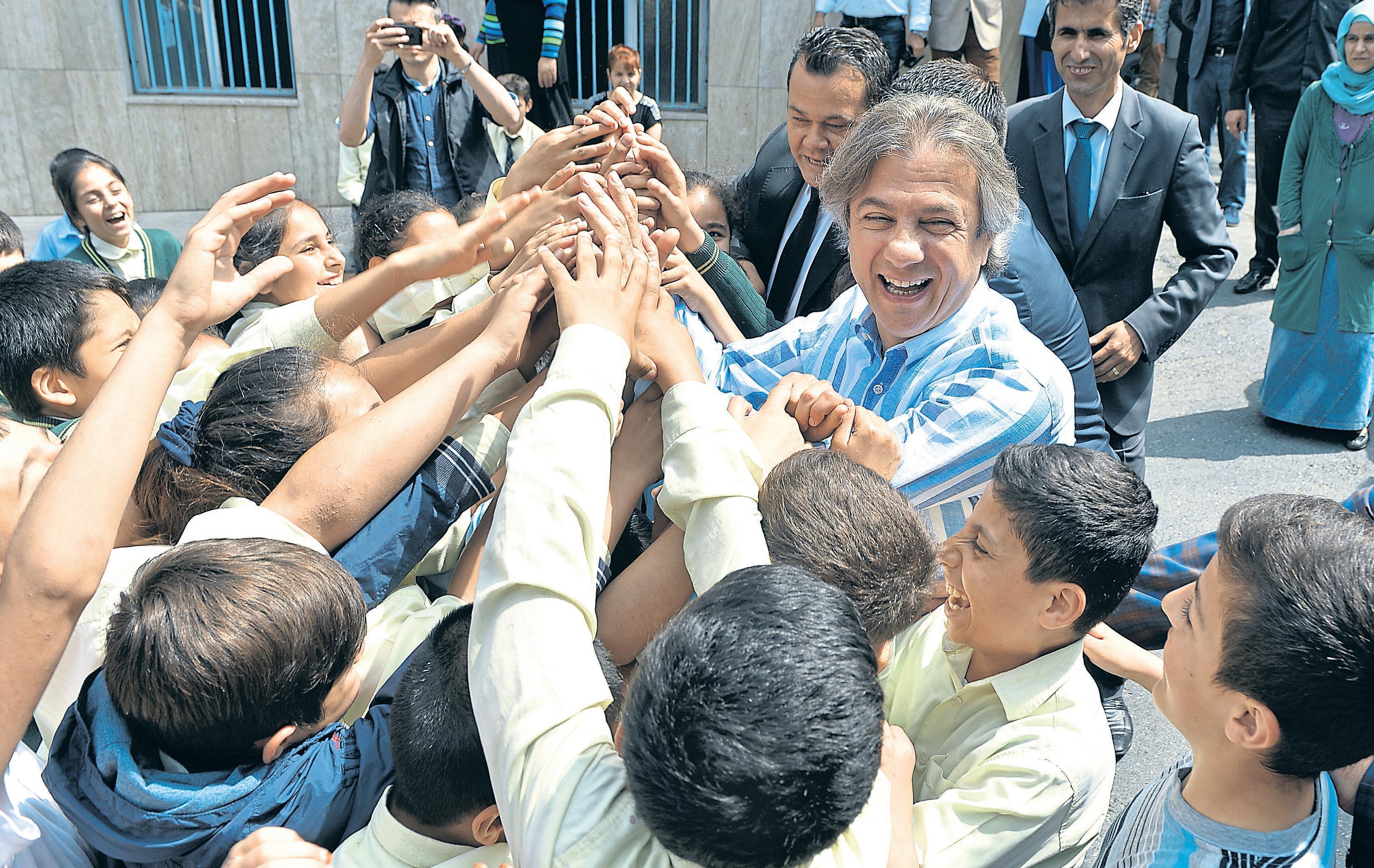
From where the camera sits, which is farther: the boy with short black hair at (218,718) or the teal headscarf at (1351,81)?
the teal headscarf at (1351,81)

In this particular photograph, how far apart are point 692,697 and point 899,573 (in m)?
0.55

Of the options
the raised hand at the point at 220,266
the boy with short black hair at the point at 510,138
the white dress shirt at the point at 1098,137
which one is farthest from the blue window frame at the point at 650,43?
the raised hand at the point at 220,266

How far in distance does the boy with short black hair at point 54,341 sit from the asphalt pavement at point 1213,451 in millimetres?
2838

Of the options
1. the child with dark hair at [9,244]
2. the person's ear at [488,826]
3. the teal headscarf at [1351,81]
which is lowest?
the person's ear at [488,826]

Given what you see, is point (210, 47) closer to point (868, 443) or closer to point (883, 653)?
point (868, 443)

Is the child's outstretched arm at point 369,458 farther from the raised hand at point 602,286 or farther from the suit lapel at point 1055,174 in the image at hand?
the suit lapel at point 1055,174

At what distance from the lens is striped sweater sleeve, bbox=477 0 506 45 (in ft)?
23.9

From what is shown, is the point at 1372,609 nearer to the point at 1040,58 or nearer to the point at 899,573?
the point at 899,573

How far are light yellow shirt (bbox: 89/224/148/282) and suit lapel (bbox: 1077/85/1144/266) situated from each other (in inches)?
154

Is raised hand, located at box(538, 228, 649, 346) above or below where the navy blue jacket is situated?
above

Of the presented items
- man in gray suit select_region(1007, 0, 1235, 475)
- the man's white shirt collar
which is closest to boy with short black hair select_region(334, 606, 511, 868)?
man in gray suit select_region(1007, 0, 1235, 475)

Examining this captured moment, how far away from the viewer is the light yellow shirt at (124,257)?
434cm

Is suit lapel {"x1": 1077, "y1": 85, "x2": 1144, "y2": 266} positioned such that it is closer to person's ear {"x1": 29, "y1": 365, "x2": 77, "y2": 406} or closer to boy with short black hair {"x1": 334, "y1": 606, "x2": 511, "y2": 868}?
boy with short black hair {"x1": 334, "y1": 606, "x2": 511, "y2": 868}

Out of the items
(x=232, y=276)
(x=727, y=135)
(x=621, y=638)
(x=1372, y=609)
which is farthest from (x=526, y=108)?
(x=1372, y=609)
